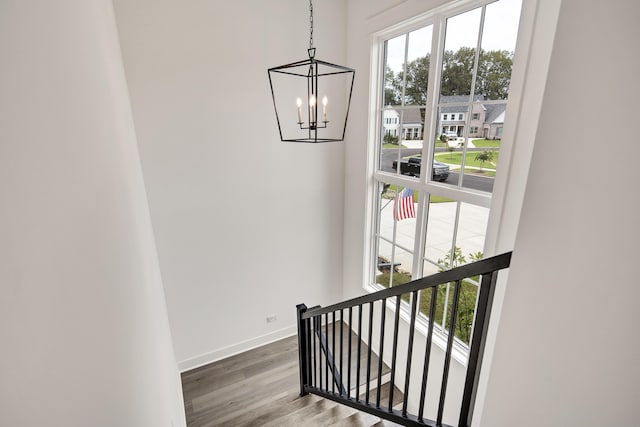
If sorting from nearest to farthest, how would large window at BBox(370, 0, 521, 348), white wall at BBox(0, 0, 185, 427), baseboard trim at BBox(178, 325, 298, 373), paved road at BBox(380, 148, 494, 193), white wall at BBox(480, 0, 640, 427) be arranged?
white wall at BBox(0, 0, 185, 427)
white wall at BBox(480, 0, 640, 427)
large window at BBox(370, 0, 521, 348)
paved road at BBox(380, 148, 494, 193)
baseboard trim at BBox(178, 325, 298, 373)

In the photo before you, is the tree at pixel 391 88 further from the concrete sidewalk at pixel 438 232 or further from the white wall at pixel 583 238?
the white wall at pixel 583 238

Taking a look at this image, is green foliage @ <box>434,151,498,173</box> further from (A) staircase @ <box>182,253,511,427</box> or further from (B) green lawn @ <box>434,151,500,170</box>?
(A) staircase @ <box>182,253,511,427</box>

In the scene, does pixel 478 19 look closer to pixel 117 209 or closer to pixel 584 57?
pixel 584 57

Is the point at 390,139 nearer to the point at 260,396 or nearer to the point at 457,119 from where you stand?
the point at 457,119

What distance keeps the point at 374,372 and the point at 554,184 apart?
3143 millimetres

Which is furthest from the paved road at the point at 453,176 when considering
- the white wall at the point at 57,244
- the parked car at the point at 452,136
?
the white wall at the point at 57,244

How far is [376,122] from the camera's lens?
3.21 meters

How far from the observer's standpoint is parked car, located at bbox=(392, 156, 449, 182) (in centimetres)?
256

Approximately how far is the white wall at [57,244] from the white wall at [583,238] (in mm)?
1026

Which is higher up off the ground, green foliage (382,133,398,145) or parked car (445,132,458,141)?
parked car (445,132,458,141)

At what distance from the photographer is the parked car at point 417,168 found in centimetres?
256

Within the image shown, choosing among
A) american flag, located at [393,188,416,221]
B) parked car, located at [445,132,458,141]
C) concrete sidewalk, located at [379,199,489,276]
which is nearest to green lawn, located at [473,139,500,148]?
parked car, located at [445,132,458,141]

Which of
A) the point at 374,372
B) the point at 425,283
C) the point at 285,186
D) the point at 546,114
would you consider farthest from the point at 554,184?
the point at 374,372

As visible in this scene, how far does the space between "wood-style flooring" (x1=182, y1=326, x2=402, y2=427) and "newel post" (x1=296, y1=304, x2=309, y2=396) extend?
0.58 ft
